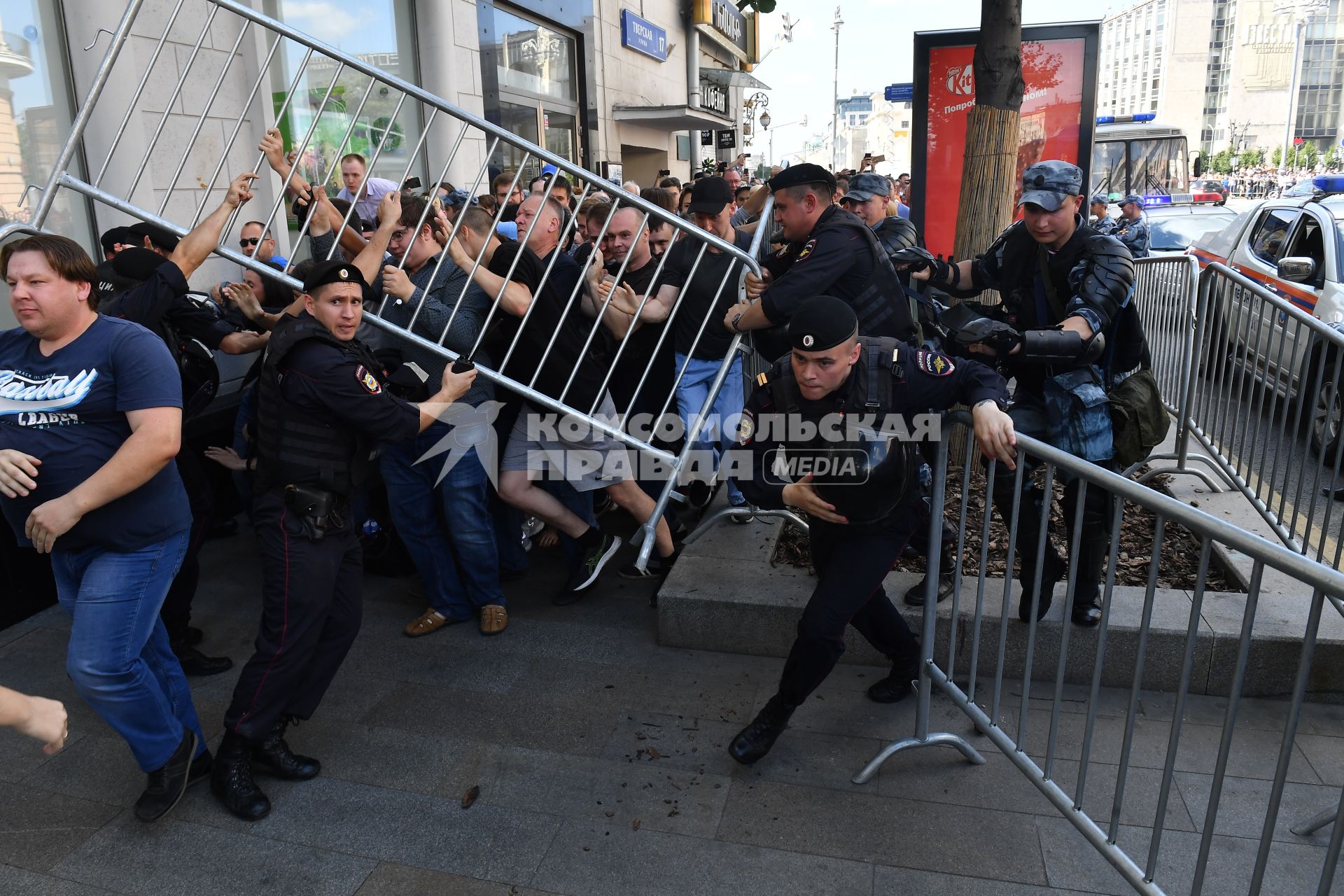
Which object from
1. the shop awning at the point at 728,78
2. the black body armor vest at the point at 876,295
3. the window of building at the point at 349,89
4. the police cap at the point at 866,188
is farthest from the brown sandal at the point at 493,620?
the shop awning at the point at 728,78

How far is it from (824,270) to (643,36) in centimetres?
1629

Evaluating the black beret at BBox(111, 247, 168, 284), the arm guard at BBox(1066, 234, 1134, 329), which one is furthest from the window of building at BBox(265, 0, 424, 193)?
the arm guard at BBox(1066, 234, 1134, 329)

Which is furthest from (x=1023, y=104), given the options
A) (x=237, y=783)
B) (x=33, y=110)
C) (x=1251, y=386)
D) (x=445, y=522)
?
(x=237, y=783)

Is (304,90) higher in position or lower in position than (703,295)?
higher

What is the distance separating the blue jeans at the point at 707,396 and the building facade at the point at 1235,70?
124150 millimetres

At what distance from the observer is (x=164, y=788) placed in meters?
3.11

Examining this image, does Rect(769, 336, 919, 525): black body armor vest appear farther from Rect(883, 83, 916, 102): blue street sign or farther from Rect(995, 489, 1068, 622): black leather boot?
Rect(883, 83, 916, 102): blue street sign

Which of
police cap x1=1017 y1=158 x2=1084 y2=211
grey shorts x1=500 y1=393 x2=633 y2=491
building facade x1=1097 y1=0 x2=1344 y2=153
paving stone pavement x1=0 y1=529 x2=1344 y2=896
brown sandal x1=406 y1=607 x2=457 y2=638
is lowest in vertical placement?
paving stone pavement x1=0 y1=529 x2=1344 y2=896

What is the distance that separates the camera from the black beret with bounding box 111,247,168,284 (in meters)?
3.79

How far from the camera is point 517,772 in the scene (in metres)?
3.34

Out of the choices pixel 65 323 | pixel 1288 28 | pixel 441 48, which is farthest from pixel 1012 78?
pixel 1288 28

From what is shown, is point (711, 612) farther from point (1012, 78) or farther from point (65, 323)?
point (1012, 78)

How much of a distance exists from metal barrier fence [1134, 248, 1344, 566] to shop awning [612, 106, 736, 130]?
1292cm

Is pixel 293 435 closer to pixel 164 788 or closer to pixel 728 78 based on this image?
pixel 164 788
